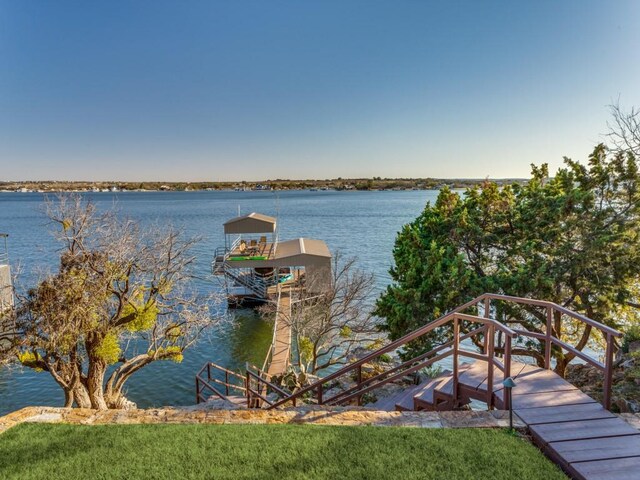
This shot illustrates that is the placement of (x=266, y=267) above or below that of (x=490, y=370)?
below

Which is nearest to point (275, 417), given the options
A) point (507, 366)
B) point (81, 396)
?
point (507, 366)

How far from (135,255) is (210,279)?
19.2m

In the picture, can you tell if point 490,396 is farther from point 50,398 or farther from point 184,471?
point 50,398

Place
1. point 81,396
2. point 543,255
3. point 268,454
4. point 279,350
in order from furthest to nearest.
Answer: point 279,350 < point 543,255 < point 81,396 < point 268,454

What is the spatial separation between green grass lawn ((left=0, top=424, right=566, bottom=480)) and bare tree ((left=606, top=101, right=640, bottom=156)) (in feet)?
31.6

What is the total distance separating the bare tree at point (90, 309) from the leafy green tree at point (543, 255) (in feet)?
23.4

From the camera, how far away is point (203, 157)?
200 ft

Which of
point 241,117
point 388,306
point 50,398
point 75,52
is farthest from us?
point 241,117

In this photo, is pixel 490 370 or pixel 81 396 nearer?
pixel 490 370

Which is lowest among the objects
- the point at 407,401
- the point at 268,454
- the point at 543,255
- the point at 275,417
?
the point at 407,401

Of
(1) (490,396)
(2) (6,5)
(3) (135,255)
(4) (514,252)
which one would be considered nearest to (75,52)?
(2) (6,5)

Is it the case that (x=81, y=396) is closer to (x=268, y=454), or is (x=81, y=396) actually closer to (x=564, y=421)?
(x=268, y=454)

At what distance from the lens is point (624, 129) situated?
10.2 m

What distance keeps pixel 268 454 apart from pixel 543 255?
949 centimetres
